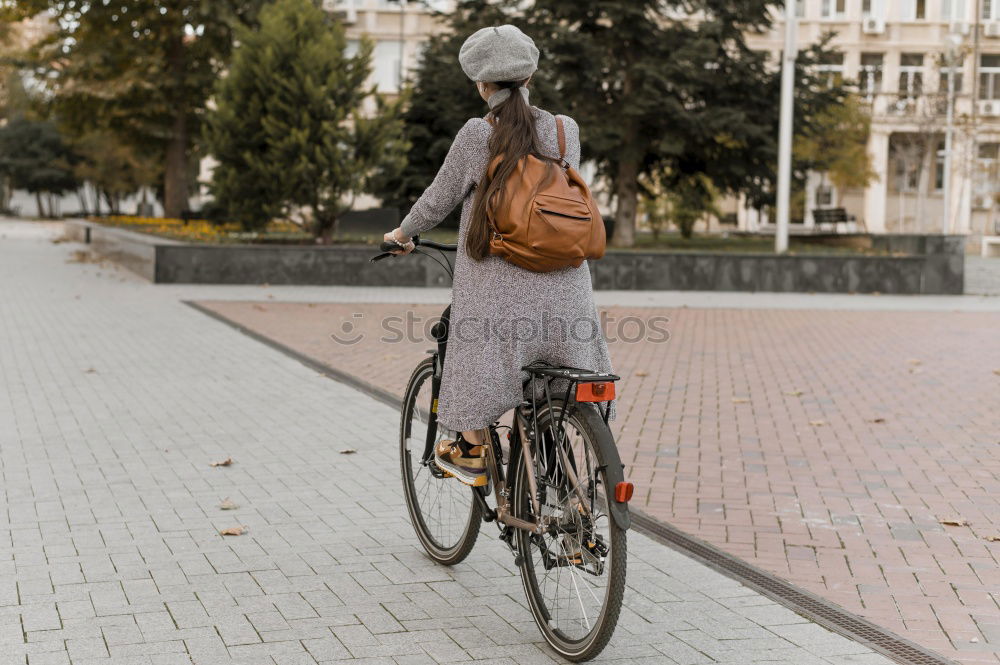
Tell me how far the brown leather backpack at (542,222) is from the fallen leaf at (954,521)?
2.60 m

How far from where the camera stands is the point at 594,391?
385 centimetres

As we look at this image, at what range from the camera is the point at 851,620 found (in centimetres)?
434

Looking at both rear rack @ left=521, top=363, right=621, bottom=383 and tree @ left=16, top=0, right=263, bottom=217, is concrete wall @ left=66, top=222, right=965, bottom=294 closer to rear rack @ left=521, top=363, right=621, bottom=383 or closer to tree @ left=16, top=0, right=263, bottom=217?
tree @ left=16, top=0, right=263, bottom=217

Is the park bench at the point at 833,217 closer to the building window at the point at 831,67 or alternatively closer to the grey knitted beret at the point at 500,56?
the building window at the point at 831,67

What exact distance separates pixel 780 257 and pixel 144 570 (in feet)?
57.2

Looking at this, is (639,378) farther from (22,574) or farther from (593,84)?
(593,84)

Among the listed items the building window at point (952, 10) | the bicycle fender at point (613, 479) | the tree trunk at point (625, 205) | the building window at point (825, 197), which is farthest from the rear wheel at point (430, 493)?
the building window at point (952, 10)

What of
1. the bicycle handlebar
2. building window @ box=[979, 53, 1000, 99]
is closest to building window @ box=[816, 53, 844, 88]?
the bicycle handlebar

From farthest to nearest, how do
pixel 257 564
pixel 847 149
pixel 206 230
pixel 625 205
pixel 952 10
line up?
pixel 952 10 < pixel 847 149 < pixel 625 205 < pixel 206 230 < pixel 257 564

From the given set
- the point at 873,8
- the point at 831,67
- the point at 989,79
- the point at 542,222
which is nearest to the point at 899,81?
the point at 873,8

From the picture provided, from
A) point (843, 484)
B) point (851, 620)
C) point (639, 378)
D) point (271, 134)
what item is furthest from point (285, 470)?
point (271, 134)

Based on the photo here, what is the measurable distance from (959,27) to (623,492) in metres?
56.4

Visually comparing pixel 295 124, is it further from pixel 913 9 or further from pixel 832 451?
pixel 913 9

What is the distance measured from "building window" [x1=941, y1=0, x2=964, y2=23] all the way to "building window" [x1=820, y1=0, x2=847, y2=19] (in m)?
4.25
